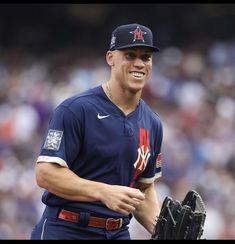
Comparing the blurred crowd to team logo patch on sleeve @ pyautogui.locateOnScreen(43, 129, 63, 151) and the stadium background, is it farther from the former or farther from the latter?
team logo patch on sleeve @ pyautogui.locateOnScreen(43, 129, 63, 151)

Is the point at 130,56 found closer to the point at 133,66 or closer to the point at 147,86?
the point at 133,66

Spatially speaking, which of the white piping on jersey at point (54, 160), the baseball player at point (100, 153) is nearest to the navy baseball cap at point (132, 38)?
the baseball player at point (100, 153)

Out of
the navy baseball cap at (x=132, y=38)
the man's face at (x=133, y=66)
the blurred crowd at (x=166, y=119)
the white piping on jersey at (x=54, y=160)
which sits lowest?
the blurred crowd at (x=166, y=119)

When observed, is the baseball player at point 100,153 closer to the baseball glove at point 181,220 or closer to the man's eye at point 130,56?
the man's eye at point 130,56

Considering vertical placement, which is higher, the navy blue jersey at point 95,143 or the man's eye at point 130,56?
the man's eye at point 130,56

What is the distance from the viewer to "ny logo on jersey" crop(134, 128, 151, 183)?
16.1 ft

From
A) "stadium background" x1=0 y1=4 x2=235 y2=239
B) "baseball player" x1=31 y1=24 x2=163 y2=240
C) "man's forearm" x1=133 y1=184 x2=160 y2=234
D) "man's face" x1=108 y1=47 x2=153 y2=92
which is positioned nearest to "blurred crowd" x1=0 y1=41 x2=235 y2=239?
"stadium background" x1=0 y1=4 x2=235 y2=239

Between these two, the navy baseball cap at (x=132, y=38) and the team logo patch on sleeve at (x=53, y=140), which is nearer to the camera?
the team logo patch on sleeve at (x=53, y=140)

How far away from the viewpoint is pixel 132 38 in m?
4.80

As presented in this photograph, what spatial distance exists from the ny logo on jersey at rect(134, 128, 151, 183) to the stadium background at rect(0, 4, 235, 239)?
4.77 meters

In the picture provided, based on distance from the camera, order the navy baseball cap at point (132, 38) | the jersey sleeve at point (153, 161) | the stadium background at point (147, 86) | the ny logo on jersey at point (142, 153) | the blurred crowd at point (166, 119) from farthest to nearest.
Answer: the stadium background at point (147, 86) → the blurred crowd at point (166, 119) → the jersey sleeve at point (153, 161) → the ny logo on jersey at point (142, 153) → the navy baseball cap at point (132, 38)

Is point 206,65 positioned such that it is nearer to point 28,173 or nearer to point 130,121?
point 28,173

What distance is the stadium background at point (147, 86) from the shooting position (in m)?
10.4

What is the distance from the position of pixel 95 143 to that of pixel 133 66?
20.2 inches
